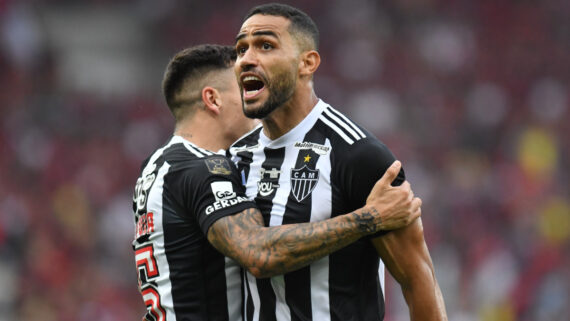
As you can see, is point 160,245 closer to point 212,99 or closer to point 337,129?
point 212,99

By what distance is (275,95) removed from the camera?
12.8 ft

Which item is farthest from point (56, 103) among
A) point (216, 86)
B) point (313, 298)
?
point (313, 298)

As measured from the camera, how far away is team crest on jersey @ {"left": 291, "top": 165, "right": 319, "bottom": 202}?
3.75 metres

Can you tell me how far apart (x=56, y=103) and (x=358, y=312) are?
501 inches

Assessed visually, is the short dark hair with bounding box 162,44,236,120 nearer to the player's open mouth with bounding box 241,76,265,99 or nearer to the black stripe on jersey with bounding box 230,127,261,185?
the black stripe on jersey with bounding box 230,127,261,185

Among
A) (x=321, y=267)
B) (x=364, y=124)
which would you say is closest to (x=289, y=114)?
(x=321, y=267)

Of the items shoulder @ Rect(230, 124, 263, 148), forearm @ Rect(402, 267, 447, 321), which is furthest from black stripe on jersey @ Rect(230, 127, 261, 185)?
forearm @ Rect(402, 267, 447, 321)

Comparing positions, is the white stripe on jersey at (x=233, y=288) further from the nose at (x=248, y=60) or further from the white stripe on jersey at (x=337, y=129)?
the nose at (x=248, y=60)

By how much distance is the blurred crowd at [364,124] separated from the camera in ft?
40.1

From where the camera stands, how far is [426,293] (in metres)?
3.76

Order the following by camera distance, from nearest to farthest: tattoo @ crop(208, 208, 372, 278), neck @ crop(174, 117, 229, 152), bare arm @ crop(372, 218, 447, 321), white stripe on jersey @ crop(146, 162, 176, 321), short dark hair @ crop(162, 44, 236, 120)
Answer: tattoo @ crop(208, 208, 372, 278) < bare arm @ crop(372, 218, 447, 321) < white stripe on jersey @ crop(146, 162, 176, 321) < neck @ crop(174, 117, 229, 152) < short dark hair @ crop(162, 44, 236, 120)

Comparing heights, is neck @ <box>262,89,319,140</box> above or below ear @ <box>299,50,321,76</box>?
below

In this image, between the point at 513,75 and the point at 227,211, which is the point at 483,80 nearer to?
the point at 513,75

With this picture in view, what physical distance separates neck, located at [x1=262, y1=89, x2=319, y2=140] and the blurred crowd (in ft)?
26.3
